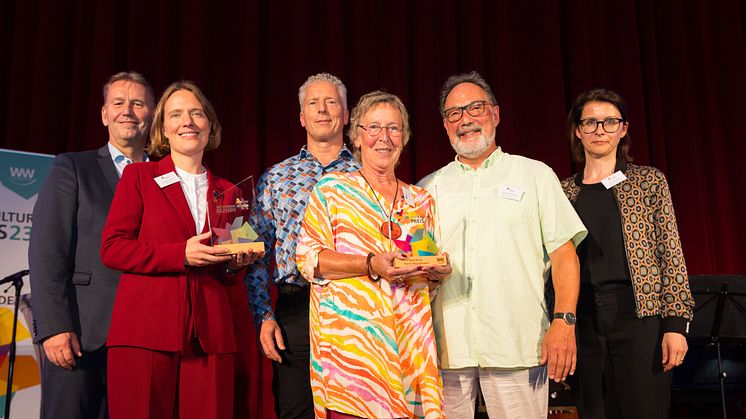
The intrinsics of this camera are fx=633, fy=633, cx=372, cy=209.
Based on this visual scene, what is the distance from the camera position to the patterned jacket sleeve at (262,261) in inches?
112

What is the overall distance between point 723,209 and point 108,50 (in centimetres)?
562

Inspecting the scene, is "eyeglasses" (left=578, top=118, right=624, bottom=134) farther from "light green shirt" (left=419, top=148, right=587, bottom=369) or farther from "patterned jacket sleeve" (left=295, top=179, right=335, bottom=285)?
"patterned jacket sleeve" (left=295, top=179, right=335, bottom=285)

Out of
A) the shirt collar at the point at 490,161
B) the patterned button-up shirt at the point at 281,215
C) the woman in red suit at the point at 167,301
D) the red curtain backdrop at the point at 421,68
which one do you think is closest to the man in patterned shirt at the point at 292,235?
the patterned button-up shirt at the point at 281,215

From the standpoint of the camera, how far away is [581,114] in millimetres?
3326

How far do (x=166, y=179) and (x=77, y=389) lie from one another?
0.94m

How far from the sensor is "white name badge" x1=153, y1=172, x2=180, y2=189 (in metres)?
2.43

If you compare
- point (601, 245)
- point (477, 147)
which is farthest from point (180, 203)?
point (601, 245)

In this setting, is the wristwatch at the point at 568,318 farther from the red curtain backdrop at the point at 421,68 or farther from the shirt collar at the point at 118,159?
the red curtain backdrop at the point at 421,68

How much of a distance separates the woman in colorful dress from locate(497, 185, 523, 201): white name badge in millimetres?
388

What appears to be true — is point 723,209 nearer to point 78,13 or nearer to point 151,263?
point 151,263

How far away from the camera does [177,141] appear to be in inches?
101

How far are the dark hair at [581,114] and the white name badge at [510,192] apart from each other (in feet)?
3.03

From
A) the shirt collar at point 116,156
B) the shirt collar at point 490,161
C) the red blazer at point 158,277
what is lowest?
the red blazer at point 158,277

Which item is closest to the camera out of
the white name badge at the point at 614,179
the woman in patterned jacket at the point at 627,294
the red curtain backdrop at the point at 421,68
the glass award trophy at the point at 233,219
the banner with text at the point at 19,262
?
the glass award trophy at the point at 233,219
